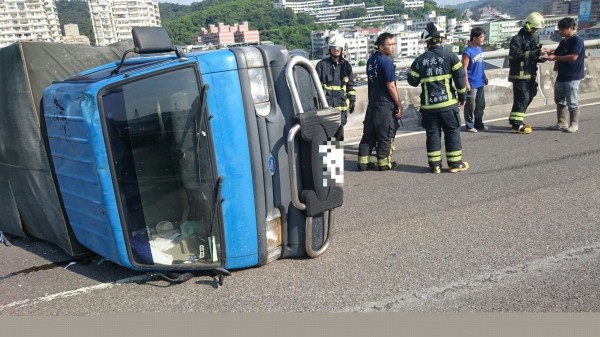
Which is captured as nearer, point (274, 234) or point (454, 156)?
point (274, 234)

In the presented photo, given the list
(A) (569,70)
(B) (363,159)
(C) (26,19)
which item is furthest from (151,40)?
(C) (26,19)

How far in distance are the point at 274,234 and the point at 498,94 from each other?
26.1 feet

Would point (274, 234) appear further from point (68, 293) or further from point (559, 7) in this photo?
point (559, 7)

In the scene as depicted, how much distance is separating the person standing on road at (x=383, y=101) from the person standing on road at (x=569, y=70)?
3.18 metres

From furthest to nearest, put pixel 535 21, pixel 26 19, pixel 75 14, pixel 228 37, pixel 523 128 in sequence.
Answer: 1. pixel 75 14
2. pixel 26 19
3. pixel 228 37
4. pixel 523 128
5. pixel 535 21

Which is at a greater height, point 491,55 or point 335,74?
point 335,74

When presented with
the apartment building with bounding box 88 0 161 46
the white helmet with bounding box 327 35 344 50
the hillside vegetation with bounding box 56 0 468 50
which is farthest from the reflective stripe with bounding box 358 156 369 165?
the apartment building with bounding box 88 0 161 46

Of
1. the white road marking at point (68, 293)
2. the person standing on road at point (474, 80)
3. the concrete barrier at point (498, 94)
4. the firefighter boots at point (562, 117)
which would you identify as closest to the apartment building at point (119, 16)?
the concrete barrier at point (498, 94)

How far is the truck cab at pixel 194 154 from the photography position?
3.13 meters

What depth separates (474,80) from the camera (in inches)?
319

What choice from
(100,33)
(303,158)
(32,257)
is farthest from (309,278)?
(100,33)

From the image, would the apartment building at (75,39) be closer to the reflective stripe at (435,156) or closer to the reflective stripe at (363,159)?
the reflective stripe at (363,159)

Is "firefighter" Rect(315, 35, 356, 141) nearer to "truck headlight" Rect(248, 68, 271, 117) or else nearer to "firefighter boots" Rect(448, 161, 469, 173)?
"firefighter boots" Rect(448, 161, 469, 173)

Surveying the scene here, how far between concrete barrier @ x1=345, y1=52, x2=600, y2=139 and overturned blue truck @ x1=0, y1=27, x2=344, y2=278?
16.8 ft
